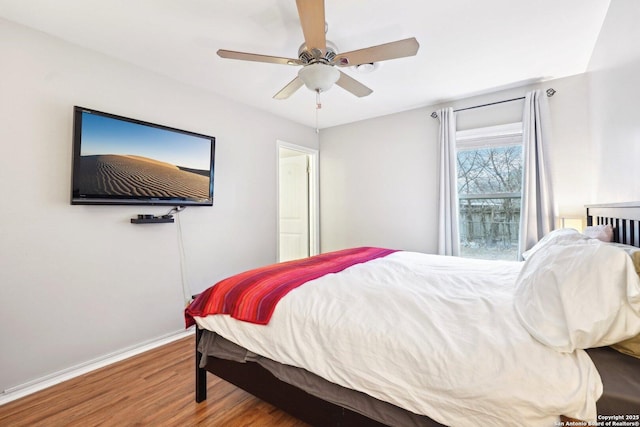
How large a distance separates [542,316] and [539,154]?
2490mm

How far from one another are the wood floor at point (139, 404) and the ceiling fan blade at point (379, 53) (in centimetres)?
223

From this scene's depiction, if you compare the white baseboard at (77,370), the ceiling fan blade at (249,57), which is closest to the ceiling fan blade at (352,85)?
the ceiling fan blade at (249,57)

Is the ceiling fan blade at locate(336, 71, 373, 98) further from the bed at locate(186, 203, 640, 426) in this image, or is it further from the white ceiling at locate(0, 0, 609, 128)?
the bed at locate(186, 203, 640, 426)

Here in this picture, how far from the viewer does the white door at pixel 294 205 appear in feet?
15.2

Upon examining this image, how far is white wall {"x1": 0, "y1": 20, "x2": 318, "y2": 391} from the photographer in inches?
77.2

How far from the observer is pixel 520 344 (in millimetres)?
1011

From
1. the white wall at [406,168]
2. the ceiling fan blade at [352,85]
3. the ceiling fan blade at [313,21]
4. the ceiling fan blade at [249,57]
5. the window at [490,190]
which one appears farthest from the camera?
the window at [490,190]

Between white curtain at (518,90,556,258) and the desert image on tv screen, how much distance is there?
3289 mm

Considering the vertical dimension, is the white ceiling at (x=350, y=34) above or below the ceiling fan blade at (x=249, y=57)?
above

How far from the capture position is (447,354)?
3.46ft

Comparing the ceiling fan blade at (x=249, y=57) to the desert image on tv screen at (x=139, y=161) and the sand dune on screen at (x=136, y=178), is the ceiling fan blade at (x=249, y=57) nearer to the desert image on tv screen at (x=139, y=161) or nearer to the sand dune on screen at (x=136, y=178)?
the desert image on tv screen at (x=139, y=161)

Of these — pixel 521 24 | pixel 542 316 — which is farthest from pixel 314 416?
pixel 521 24

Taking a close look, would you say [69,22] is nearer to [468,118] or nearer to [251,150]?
[251,150]

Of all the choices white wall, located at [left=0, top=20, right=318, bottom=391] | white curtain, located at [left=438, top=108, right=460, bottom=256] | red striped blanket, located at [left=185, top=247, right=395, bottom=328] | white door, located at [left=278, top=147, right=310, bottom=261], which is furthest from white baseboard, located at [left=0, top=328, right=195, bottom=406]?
white curtain, located at [left=438, top=108, right=460, bottom=256]
